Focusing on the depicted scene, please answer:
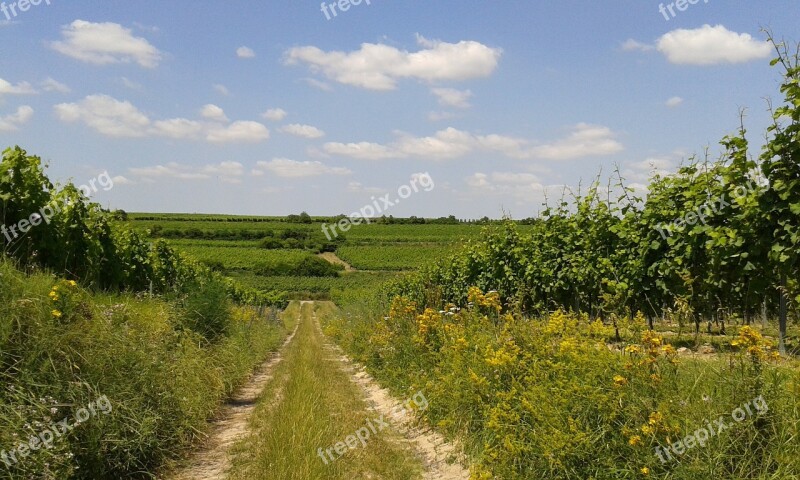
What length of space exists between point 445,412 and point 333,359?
9.68 meters

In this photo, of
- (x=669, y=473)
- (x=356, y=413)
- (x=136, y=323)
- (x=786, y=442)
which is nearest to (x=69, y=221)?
(x=136, y=323)

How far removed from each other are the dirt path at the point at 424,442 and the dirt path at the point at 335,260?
69.7m

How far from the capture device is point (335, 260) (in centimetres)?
8619

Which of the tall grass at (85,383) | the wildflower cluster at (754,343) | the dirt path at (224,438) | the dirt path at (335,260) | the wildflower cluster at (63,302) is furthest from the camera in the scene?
the dirt path at (335,260)

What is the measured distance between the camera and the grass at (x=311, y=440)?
5938 mm

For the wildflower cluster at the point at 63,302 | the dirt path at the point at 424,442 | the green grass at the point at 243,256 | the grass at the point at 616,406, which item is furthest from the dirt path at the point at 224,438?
the green grass at the point at 243,256

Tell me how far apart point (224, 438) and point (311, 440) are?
174cm

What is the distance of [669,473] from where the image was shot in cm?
414

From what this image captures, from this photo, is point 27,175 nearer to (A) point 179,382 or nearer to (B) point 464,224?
(A) point 179,382

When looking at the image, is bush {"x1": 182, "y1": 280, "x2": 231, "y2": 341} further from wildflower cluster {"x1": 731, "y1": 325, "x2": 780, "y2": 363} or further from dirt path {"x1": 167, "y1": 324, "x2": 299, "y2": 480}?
wildflower cluster {"x1": 731, "y1": 325, "x2": 780, "y2": 363}

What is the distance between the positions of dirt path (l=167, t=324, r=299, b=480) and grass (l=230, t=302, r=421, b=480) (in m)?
0.19

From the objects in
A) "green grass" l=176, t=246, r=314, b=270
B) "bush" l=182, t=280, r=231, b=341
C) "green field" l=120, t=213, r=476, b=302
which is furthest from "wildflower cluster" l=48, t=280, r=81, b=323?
"green grass" l=176, t=246, r=314, b=270

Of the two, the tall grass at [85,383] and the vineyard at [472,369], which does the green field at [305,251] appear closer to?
the vineyard at [472,369]

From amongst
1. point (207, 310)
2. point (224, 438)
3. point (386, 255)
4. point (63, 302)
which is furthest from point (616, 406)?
point (386, 255)
